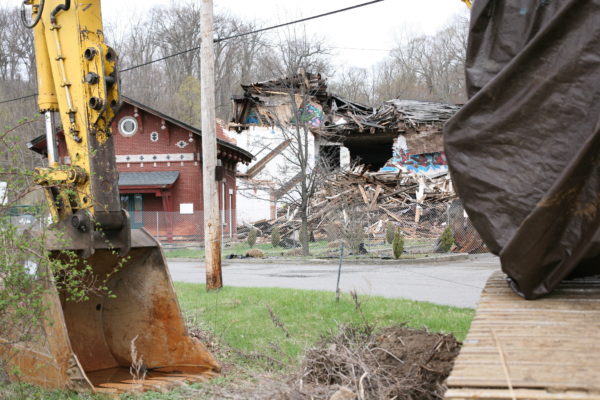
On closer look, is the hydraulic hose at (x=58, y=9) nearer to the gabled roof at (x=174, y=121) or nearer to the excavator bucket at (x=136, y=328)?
the excavator bucket at (x=136, y=328)

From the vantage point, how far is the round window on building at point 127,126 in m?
33.7

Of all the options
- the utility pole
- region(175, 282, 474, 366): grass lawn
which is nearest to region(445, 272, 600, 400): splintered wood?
region(175, 282, 474, 366): grass lawn

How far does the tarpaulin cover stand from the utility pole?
9.87 metres

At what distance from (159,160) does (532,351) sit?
32.4 m

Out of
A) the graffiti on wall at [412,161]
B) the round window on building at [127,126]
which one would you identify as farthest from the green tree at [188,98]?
the graffiti on wall at [412,161]

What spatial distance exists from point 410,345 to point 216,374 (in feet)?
7.96

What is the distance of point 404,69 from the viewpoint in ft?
174

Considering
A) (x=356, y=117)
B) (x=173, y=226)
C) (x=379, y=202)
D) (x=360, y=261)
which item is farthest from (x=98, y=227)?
(x=356, y=117)

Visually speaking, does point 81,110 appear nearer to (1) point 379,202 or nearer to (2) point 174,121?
(2) point 174,121

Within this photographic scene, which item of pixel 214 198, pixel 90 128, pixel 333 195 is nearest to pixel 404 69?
pixel 333 195

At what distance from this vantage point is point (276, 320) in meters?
8.35

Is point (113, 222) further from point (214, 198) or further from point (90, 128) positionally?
point (214, 198)

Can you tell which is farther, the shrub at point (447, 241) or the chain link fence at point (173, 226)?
the chain link fence at point (173, 226)

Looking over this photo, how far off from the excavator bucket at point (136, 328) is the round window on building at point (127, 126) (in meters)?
27.3
